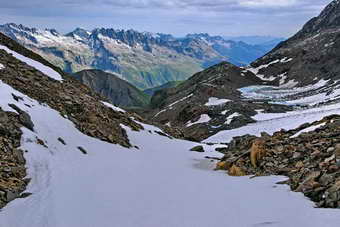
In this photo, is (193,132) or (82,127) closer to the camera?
(82,127)

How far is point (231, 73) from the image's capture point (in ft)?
565

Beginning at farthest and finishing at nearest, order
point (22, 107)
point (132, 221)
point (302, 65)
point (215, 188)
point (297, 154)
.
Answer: point (302, 65) → point (22, 107) → point (297, 154) → point (215, 188) → point (132, 221)

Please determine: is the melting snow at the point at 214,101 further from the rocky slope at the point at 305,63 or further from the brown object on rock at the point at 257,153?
the brown object on rock at the point at 257,153

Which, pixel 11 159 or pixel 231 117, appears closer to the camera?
pixel 11 159

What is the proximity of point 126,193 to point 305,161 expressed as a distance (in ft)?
34.7

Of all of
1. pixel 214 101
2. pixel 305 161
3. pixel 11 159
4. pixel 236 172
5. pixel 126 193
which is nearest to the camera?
pixel 126 193

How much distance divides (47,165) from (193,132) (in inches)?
2565

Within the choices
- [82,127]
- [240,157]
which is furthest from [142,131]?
[240,157]

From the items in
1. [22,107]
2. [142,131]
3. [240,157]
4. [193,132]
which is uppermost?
[22,107]

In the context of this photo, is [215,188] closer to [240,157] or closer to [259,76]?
[240,157]

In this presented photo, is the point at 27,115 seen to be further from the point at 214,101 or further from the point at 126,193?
the point at 214,101

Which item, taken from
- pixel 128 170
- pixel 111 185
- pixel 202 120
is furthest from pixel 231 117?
pixel 111 185

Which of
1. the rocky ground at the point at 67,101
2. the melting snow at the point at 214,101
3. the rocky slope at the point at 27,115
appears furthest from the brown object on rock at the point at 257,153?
the melting snow at the point at 214,101

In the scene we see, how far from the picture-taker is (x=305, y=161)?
920 inches
